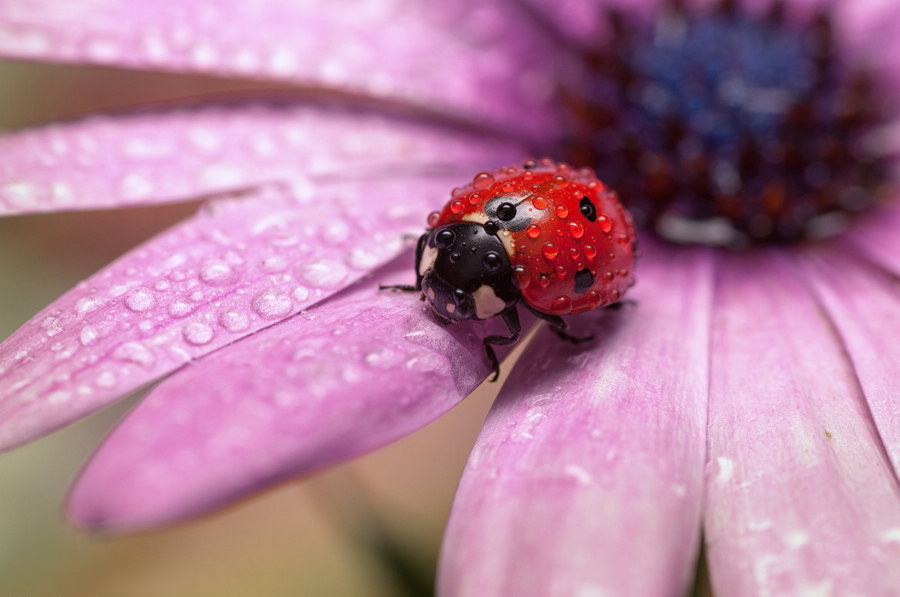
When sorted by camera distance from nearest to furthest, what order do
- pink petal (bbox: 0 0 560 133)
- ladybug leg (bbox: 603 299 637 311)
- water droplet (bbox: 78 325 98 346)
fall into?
water droplet (bbox: 78 325 98 346) → ladybug leg (bbox: 603 299 637 311) → pink petal (bbox: 0 0 560 133)

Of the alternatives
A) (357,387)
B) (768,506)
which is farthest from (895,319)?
(357,387)

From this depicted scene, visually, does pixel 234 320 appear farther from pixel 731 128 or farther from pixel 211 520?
pixel 731 128

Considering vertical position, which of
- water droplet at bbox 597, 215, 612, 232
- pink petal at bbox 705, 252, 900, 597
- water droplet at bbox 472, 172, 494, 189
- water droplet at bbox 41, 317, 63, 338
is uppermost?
water droplet at bbox 472, 172, 494, 189

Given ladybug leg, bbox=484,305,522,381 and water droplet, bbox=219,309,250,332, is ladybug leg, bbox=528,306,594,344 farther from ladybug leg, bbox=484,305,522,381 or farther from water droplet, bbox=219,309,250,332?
water droplet, bbox=219,309,250,332

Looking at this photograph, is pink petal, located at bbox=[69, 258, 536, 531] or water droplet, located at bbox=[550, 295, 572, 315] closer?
pink petal, located at bbox=[69, 258, 536, 531]

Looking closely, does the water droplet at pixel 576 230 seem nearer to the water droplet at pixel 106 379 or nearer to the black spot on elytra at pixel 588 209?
the black spot on elytra at pixel 588 209

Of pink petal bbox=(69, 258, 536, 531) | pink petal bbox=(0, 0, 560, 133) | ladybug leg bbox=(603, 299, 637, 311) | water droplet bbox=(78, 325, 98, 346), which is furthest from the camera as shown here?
pink petal bbox=(0, 0, 560, 133)

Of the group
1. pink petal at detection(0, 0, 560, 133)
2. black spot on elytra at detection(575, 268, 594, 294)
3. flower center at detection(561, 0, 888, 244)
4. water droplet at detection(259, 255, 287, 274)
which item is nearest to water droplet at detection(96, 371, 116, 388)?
water droplet at detection(259, 255, 287, 274)
